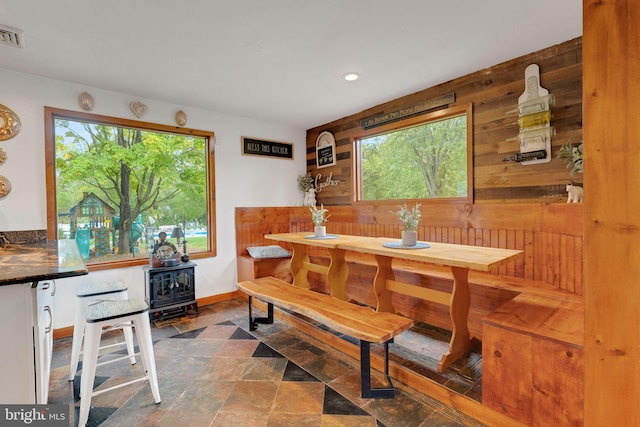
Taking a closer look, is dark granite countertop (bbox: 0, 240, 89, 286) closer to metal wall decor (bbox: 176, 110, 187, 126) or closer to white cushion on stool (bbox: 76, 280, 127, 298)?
white cushion on stool (bbox: 76, 280, 127, 298)

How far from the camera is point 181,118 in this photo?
3.65m

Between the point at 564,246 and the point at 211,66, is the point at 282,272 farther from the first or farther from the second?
the point at 564,246

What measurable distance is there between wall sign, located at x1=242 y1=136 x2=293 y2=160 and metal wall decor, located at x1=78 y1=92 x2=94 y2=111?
5.53 ft

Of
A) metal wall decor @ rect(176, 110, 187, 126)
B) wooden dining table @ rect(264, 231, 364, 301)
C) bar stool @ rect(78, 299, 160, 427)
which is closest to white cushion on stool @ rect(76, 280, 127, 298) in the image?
bar stool @ rect(78, 299, 160, 427)

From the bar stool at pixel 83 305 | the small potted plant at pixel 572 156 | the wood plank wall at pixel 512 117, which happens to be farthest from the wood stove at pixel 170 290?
the small potted plant at pixel 572 156

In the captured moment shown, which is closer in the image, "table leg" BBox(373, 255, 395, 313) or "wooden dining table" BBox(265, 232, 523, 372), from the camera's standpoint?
"wooden dining table" BBox(265, 232, 523, 372)

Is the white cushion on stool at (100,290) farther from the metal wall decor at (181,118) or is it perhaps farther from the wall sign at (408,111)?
the wall sign at (408,111)

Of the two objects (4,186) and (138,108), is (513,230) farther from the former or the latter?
(4,186)

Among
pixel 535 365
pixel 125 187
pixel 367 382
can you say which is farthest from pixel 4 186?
pixel 535 365

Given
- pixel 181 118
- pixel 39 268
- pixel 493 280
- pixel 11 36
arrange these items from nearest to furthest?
pixel 39 268 < pixel 11 36 < pixel 493 280 < pixel 181 118

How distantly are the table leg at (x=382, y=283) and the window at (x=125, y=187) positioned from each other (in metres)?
2.24

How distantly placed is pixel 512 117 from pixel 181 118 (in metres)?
3.46

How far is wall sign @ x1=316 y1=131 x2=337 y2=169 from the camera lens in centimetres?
448

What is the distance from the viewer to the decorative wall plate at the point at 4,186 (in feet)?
8.86
